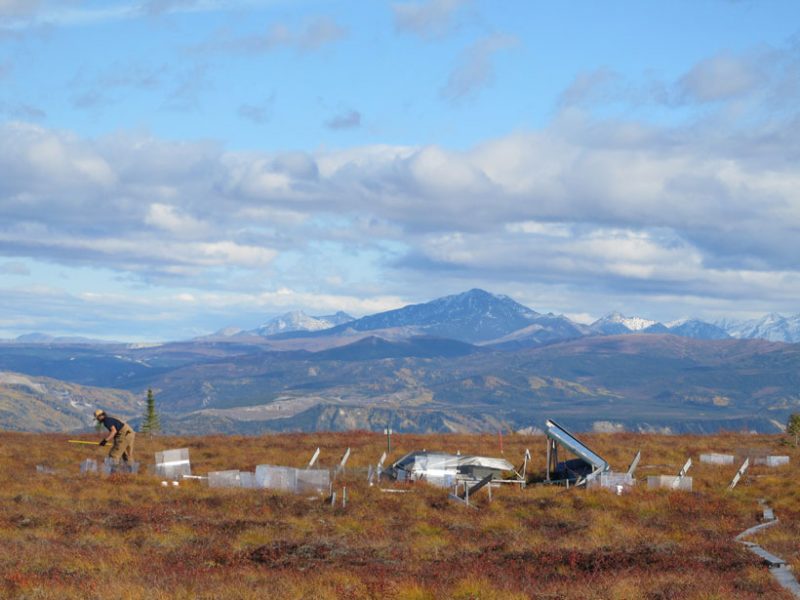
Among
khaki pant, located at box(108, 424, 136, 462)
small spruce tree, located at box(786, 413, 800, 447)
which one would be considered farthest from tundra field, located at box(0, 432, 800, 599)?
small spruce tree, located at box(786, 413, 800, 447)

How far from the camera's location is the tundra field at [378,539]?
1758 cm

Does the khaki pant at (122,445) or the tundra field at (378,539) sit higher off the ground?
the khaki pant at (122,445)

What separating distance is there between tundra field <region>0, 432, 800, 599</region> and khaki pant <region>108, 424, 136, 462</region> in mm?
1719

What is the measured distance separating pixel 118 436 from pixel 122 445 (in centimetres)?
39

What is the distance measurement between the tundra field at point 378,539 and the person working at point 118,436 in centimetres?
179

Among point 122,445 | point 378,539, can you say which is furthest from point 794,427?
point 378,539

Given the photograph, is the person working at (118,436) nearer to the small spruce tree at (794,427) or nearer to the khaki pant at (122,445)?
the khaki pant at (122,445)

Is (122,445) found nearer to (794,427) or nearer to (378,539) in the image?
(378,539)

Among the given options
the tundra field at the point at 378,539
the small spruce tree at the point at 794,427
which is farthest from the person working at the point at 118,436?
the small spruce tree at the point at 794,427

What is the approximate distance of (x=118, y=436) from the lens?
38500 mm

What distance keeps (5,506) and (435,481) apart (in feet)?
50.2

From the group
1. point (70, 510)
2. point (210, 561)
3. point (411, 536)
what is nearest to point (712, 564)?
point (411, 536)

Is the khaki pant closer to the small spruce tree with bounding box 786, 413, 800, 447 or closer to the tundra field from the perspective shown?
the tundra field

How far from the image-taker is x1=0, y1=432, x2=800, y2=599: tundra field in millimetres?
17578
